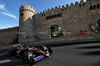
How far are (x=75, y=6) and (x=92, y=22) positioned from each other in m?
5.75

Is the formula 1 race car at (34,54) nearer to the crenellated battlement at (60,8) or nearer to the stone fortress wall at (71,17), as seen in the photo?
the stone fortress wall at (71,17)

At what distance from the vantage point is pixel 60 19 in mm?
15352

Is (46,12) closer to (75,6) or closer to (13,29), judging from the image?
(75,6)

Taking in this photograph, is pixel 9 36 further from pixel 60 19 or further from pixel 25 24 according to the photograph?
pixel 60 19

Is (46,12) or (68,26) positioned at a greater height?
(46,12)

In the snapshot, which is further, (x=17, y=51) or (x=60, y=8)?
(x=60, y=8)

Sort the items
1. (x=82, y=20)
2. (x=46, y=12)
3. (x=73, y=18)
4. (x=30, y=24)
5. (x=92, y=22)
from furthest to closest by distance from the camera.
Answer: (x=30, y=24) → (x=46, y=12) → (x=73, y=18) → (x=82, y=20) → (x=92, y=22)

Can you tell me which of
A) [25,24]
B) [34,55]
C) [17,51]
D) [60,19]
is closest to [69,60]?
[34,55]

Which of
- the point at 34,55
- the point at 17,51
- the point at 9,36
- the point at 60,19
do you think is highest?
the point at 60,19

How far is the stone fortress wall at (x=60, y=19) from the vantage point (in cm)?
1223

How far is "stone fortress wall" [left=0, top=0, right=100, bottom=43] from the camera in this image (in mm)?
12234

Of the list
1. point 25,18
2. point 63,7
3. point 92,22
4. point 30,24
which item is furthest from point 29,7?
point 92,22

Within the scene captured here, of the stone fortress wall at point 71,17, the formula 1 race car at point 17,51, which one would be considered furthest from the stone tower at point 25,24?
the formula 1 race car at point 17,51

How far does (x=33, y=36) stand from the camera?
18656 mm
